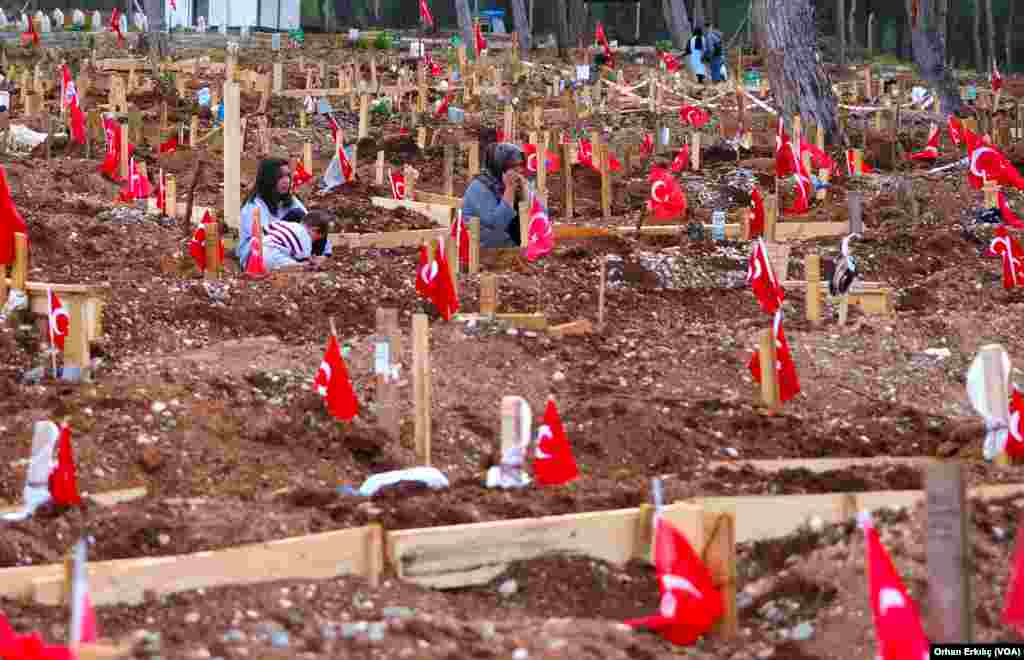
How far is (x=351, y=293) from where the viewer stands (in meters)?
12.7

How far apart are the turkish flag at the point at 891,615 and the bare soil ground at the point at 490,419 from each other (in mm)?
830

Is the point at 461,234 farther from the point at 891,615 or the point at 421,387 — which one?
the point at 891,615

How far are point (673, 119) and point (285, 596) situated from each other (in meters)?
22.1

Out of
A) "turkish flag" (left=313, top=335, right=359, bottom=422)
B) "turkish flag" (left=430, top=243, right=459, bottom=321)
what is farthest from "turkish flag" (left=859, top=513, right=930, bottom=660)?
"turkish flag" (left=430, top=243, right=459, bottom=321)

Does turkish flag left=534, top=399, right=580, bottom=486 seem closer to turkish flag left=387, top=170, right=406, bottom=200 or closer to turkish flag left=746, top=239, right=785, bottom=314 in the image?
turkish flag left=746, top=239, right=785, bottom=314

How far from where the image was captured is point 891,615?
5168mm

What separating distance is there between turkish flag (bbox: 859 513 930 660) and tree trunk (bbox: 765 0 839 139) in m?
17.2

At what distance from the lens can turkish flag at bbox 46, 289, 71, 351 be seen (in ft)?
31.6

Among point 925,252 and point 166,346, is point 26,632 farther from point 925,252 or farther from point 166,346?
point 925,252

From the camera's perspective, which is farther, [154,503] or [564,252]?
[564,252]

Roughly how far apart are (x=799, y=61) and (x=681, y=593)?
55.1ft

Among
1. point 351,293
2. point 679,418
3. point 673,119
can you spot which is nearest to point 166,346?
point 351,293

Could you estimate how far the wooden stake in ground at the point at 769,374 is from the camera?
957cm

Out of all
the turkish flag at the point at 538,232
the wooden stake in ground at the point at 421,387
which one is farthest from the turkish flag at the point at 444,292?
the wooden stake in ground at the point at 421,387
